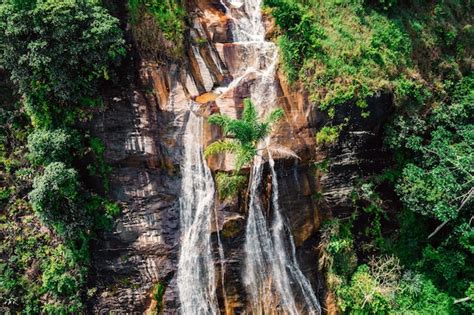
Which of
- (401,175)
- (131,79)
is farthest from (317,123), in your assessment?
(131,79)

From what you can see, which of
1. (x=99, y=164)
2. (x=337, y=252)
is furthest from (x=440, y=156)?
(x=99, y=164)

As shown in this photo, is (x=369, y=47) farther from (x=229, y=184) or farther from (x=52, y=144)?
(x=52, y=144)

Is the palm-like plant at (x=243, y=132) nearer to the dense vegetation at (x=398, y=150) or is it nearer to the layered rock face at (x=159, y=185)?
the layered rock face at (x=159, y=185)

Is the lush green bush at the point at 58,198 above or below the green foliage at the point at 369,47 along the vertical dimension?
below

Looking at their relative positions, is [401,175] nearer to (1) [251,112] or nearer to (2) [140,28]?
(1) [251,112]

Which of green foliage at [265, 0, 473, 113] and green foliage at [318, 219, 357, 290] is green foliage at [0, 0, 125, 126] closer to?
green foliage at [265, 0, 473, 113]

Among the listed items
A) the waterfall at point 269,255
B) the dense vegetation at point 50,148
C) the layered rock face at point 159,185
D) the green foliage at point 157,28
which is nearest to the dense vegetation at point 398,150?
the waterfall at point 269,255
